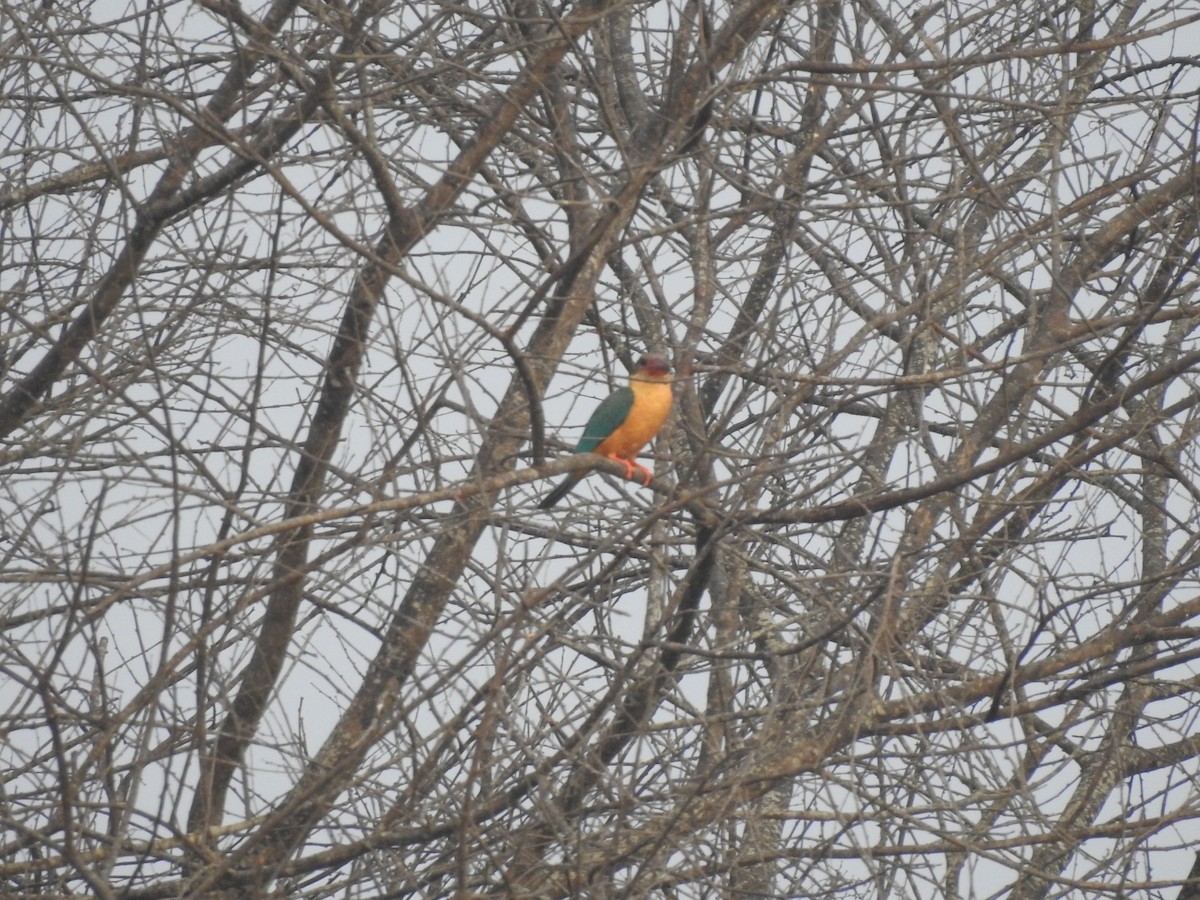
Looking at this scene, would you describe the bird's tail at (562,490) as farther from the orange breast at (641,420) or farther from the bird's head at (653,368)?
the bird's head at (653,368)

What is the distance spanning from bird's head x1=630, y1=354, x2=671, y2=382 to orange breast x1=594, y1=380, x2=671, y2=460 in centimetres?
5

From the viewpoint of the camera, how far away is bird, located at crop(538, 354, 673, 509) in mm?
5613

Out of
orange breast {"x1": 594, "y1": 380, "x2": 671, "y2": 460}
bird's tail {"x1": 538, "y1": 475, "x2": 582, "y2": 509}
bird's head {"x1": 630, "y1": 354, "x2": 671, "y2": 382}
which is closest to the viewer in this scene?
bird's tail {"x1": 538, "y1": 475, "x2": 582, "y2": 509}

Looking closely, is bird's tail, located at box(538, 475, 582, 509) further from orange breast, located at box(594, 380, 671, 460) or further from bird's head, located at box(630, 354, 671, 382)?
bird's head, located at box(630, 354, 671, 382)

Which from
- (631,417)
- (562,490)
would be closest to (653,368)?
(631,417)

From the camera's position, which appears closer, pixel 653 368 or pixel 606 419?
pixel 653 368

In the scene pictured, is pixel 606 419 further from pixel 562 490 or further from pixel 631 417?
pixel 562 490

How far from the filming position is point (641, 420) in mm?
5734

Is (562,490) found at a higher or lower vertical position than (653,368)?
lower

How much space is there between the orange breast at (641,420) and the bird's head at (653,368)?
5 cm

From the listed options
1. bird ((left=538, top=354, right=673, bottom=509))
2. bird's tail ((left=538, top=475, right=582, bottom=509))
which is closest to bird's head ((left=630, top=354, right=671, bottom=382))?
bird ((left=538, top=354, right=673, bottom=509))

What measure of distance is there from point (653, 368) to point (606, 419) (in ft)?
0.96

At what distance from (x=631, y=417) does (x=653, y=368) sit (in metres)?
0.22

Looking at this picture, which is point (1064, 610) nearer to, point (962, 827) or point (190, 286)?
point (962, 827)
